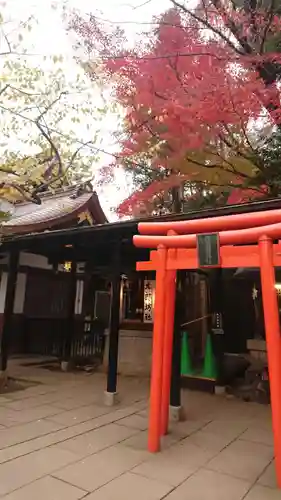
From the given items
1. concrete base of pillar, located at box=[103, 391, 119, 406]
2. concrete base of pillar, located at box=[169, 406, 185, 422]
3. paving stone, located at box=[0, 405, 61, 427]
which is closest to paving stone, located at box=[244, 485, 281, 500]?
concrete base of pillar, located at box=[169, 406, 185, 422]

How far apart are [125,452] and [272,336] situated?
237cm

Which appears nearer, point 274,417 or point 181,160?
point 274,417

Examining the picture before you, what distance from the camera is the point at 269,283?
3914mm

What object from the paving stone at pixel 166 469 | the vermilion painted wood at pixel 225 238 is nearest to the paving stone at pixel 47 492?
the paving stone at pixel 166 469

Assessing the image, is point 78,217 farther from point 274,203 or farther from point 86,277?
point 274,203

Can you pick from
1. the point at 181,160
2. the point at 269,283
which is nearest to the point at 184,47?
the point at 181,160

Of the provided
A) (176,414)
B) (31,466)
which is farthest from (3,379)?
(31,466)

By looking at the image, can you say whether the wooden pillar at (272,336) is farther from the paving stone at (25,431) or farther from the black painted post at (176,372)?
the paving stone at (25,431)

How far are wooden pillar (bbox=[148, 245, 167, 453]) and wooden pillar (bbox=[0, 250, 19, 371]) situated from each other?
473 cm

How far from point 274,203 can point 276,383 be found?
228cm

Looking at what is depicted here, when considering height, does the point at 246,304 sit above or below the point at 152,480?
above

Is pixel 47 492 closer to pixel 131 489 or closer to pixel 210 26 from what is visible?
pixel 131 489

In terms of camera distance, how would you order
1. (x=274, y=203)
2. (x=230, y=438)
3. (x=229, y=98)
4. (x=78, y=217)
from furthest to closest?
(x=78, y=217) < (x=229, y=98) < (x=230, y=438) < (x=274, y=203)

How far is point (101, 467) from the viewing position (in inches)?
150
